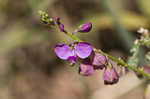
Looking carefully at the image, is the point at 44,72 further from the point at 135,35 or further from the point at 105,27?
the point at 135,35

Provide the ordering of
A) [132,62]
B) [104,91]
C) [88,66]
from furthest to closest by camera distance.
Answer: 1. [104,91]
2. [132,62]
3. [88,66]

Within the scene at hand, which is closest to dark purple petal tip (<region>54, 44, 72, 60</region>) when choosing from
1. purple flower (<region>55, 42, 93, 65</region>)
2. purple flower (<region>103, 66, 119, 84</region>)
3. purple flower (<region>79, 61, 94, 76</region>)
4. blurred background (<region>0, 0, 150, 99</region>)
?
purple flower (<region>55, 42, 93, 65</region>)

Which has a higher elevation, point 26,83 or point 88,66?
point 88,66

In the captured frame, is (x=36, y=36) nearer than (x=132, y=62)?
No

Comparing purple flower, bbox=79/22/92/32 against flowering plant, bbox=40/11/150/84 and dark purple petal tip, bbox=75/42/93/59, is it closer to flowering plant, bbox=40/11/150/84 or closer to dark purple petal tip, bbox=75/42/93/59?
flowering plant, bbox=40/11/150/84

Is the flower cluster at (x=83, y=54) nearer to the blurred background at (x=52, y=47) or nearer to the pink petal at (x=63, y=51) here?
the pink petal at (x=63, y=51)

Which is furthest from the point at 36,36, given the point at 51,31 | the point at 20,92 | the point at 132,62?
the point at 132,62

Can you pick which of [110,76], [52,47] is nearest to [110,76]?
[110,76]

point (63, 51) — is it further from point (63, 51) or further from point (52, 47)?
point (52, 47)
